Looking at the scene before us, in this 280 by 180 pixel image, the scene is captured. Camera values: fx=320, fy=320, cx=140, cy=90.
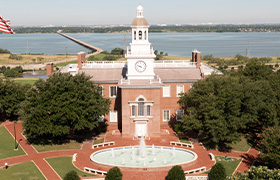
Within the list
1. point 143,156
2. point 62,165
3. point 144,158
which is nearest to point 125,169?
point 144,158

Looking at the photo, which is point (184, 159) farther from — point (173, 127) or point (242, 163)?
point (173, 127)

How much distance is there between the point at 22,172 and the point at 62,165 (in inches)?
163

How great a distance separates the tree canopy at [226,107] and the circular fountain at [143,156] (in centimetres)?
395

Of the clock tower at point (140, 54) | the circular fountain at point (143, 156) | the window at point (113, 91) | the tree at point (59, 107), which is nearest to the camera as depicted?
the circular fountain at point (143, 156)

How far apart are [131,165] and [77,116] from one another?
29.9 ft

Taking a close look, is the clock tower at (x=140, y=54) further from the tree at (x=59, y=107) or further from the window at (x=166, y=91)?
the tree at (x=59, y=107)

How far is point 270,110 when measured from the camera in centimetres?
3975

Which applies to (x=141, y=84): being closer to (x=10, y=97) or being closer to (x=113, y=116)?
(x=113, y=116)

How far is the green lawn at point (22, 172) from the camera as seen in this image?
3206 cm

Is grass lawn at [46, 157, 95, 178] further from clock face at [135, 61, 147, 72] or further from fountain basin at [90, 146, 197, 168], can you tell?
clock face at [135, 61, 147, 72]

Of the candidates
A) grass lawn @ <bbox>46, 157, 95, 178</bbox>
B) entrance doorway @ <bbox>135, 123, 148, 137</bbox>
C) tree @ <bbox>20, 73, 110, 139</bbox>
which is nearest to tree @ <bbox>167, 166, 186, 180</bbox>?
grass lawn @ <bbox>46, 157, 95, 178</bbox>

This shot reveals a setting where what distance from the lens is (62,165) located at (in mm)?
35031

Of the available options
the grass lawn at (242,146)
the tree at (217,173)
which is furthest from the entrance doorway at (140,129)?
the tree at (217,173)

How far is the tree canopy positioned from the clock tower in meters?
7.07
